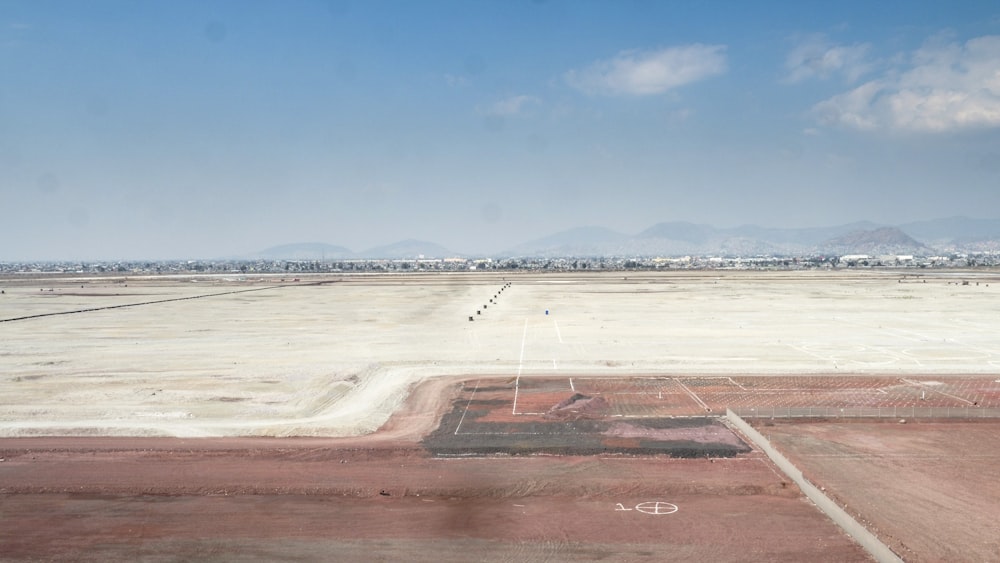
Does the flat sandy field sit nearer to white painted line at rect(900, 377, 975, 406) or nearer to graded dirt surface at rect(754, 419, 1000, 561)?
graded dirt surface at rect(754, 419, 1000, 561)

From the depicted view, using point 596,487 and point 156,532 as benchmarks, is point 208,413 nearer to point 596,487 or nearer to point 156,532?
point 156,532

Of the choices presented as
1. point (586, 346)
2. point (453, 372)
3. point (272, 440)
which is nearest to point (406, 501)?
point (272, 440)

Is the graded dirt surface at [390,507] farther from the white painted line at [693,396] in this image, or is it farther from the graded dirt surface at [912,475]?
the white painted line at [693,396]

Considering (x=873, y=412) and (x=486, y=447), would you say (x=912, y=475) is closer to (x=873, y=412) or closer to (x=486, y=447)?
(x=873, y=412)

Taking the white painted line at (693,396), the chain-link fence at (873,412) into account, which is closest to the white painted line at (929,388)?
the chain-link fence at (873,412)

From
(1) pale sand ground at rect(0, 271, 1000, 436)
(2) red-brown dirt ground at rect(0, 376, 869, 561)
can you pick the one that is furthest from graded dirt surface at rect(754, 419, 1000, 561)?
(1) pale sand ground at rect(0, 271, 1000, 436)
